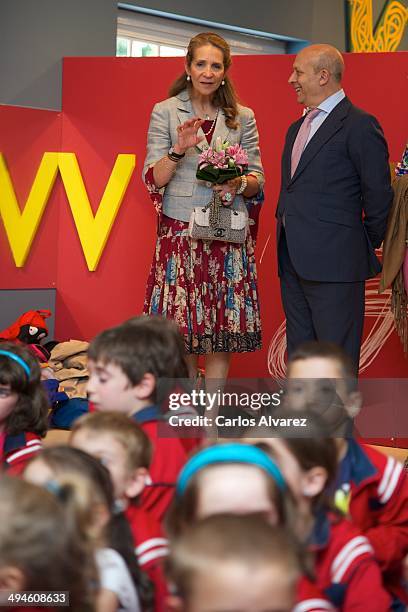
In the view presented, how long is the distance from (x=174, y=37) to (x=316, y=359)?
578cm

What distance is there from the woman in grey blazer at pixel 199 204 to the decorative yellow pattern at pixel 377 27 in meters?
3.88

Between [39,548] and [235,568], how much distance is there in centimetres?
33

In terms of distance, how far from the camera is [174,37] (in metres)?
7.89

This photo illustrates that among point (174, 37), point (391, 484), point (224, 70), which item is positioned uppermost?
point (174, 37)

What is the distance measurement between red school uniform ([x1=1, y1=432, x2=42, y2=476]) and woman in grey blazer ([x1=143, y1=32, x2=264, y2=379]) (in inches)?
63.2

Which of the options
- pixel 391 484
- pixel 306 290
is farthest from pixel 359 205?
pixel 391 484

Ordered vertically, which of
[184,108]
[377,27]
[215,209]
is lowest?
[215,209]

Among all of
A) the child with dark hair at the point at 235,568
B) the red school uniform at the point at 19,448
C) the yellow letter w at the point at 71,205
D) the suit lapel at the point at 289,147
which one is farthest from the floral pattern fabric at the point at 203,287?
the child with dark hair at the point at 235,568

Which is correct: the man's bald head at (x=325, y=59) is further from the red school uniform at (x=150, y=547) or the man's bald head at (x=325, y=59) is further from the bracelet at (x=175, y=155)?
the red school uniform at (x=150, y=547)

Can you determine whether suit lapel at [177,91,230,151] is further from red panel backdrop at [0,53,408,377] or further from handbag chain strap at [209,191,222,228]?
red panel backdrop at [0,53,408,377]

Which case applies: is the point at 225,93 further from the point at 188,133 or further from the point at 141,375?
the point at 141,375

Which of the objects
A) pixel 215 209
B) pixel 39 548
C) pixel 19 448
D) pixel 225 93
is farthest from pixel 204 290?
pixel 39 548

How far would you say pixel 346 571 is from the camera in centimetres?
191

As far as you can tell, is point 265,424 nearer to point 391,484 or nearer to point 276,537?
point 391,484
